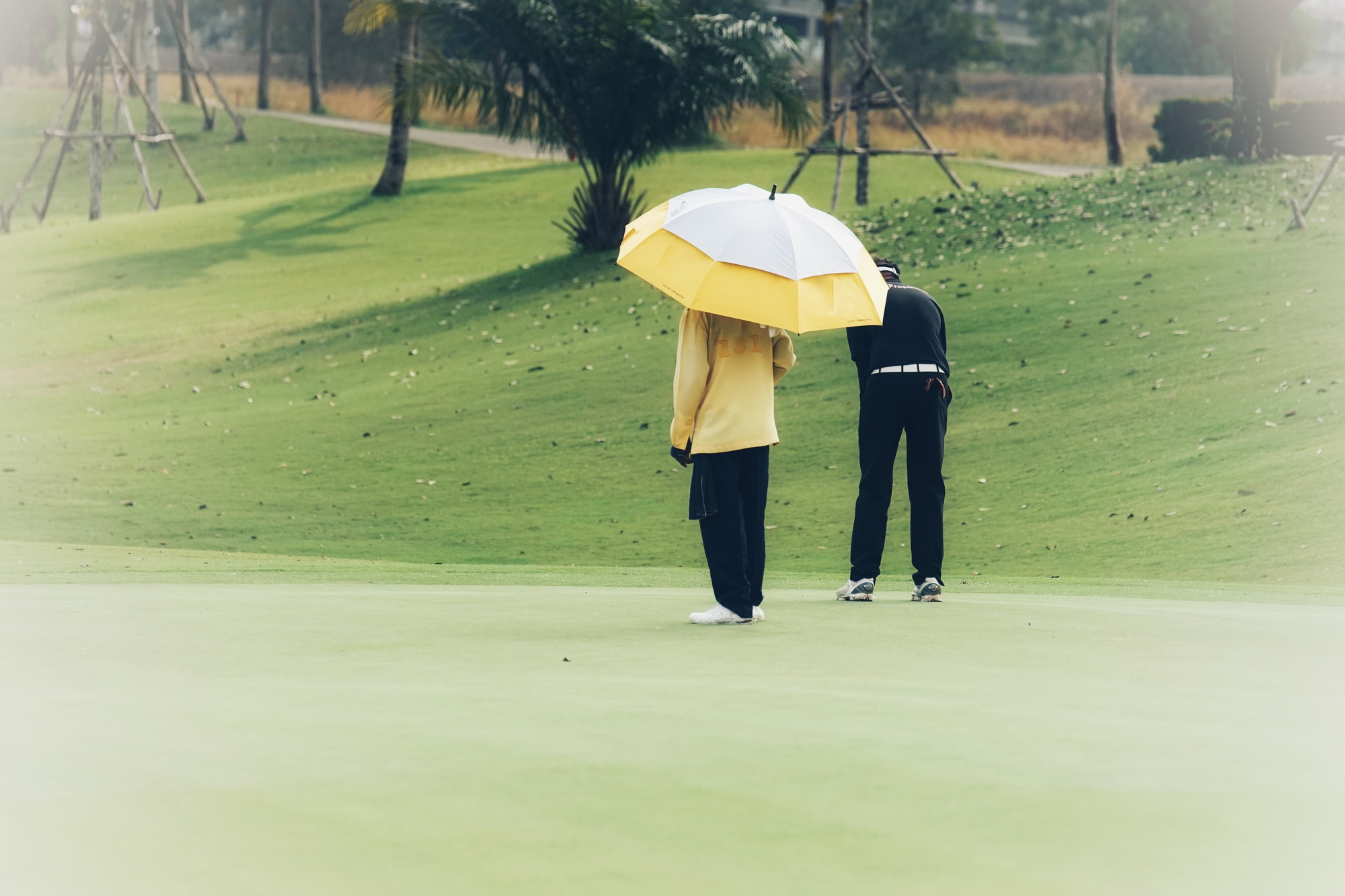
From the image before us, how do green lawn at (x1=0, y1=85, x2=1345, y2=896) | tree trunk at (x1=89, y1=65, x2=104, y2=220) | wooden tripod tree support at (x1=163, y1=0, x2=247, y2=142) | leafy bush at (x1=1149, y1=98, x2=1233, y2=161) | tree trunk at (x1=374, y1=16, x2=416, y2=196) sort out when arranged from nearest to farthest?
green lawn at (x1=0, y1=85, x2=1345, y2=896)
tree trunk at (x1=374, y1=16, x2=416, y2=196)
tree trunk at (x1=89, y1=65, x2=104, y2=220)
leafy bush at (x1=1149, y1=98, x2=1233, y2=161)
wooden tripod tree support at (x1=163, y1=0, x2=247, y2=142)

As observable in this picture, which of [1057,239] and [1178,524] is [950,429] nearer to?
[1178,524]

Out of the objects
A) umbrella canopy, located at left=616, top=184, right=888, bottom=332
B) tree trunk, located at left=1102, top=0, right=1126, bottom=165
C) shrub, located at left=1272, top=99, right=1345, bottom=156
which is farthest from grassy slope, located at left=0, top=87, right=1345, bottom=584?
tree trunk, located at left=1102, top=0, right=1126, bottom=165

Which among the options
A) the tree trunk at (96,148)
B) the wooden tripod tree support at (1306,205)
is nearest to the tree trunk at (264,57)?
the tree trunk at (96,148)

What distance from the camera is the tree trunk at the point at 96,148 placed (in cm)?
3453

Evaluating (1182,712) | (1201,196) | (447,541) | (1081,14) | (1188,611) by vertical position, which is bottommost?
(447,541)

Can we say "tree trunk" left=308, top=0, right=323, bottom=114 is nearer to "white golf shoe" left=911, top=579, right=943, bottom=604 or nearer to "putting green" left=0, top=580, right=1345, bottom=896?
"white golf shoe" left=911, top=579, right=943, bottom=604

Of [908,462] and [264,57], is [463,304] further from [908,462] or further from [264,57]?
[264,57]

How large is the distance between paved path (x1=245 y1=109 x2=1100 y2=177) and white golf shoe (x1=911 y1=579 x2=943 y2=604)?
3466 cm

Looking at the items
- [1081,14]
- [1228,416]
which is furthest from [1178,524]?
[1081,14]

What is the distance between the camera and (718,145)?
4744 cm

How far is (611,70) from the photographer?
25.1 m

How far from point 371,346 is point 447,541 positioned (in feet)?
33.6

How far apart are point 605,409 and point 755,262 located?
11223mm

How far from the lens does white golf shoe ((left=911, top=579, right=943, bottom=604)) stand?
8328 mm
